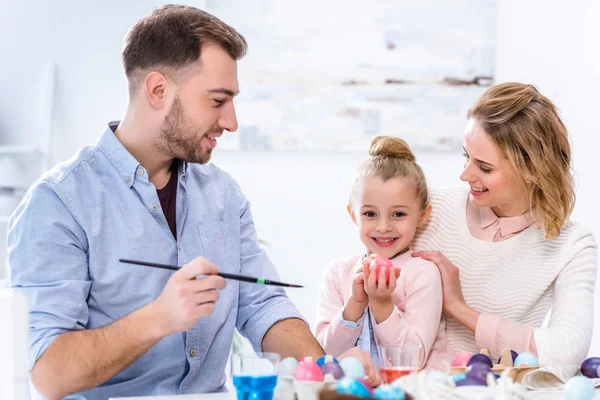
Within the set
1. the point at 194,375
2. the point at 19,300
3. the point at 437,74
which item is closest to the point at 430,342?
the point at 194,375

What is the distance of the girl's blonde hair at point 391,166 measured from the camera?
2152 mm

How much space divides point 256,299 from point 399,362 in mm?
737

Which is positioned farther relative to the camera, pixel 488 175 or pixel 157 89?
pixel 488 175

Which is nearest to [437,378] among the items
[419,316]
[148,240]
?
[419,316]

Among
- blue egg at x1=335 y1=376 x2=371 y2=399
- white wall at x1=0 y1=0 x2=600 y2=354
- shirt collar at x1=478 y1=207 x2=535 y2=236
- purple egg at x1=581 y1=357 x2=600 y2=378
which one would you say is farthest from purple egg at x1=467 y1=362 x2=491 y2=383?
white wall at x1=0 y1=0 x2=600 y2=354

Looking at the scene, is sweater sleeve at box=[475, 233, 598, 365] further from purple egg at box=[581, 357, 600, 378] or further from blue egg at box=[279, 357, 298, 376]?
blue egg at box=[279, 357, 298, 376]

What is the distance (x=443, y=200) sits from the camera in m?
2.27

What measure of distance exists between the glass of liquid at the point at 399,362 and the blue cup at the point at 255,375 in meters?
0.21

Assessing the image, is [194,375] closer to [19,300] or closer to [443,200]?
[19,300]

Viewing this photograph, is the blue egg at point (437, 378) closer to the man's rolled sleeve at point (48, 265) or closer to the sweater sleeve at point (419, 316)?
the sweater sleeve at point (419, 316)

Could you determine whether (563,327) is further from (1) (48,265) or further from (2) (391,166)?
(1) (48,265)

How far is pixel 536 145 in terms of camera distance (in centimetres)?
209

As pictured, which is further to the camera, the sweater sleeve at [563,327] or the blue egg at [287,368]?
the sweater sleeve at [563,327]

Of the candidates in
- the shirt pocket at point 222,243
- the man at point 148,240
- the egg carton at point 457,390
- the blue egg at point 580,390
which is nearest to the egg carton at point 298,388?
the egg carton at point 457,390
